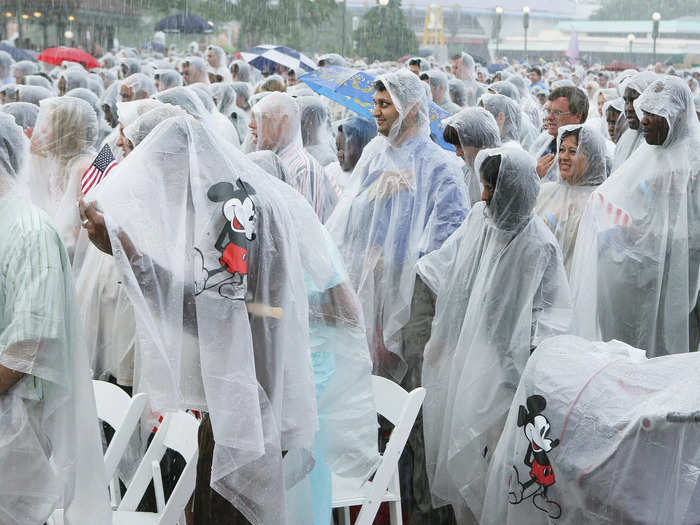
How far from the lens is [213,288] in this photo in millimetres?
2484

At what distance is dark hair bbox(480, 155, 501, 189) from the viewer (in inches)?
147

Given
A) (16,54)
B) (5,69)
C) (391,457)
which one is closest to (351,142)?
(391,457)

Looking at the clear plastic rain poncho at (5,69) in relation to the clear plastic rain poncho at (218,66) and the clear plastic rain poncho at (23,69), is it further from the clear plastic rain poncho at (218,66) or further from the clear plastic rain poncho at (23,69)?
the clear plastic rain poncho at (218,66)

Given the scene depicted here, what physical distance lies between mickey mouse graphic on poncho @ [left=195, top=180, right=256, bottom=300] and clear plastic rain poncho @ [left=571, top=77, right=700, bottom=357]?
7.61ft

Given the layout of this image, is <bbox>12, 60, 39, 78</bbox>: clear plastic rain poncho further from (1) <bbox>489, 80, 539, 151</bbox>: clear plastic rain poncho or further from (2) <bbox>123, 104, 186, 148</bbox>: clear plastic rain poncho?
(2) <bbox>123, 104, 186, 148</bbox>: clear plastic rain poncho

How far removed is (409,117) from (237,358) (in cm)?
252

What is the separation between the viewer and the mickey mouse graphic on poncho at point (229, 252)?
2479mm

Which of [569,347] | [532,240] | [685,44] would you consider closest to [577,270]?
[532,240]

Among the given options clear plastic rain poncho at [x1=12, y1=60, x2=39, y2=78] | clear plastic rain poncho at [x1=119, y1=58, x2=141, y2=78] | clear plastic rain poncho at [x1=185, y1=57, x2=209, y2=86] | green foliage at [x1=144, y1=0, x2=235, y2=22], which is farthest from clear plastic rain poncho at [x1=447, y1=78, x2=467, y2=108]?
green foliage at [x1=144, y1=0, x2=235, y2=22]

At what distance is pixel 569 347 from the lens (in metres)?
2.98

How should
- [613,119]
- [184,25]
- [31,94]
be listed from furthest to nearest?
1. [184,25]
2. [31,94]
3. [613,119]

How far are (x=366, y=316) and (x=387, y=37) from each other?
24.7 meters

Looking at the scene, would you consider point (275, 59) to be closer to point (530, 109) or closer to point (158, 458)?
point (530, 109)

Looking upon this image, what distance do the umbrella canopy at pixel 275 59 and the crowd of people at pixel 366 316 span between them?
23.8ft
